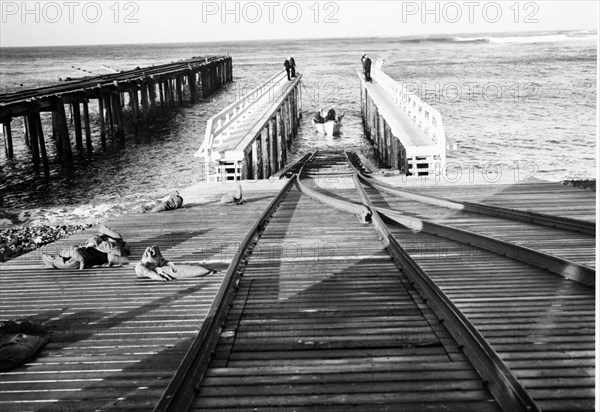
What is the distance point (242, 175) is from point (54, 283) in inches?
362

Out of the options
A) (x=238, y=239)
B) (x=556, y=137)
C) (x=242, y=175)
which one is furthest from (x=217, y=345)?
(x=556, y=137)

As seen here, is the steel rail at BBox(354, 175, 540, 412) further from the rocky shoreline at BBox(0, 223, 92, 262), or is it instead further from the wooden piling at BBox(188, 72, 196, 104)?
the wooden piling at BBox(188, 72, 196, 104)

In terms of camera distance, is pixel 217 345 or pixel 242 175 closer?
pixel 217 345

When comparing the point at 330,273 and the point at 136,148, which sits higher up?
the point at 330,273

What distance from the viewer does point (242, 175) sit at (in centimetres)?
1598

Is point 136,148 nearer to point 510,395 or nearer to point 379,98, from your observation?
point 379,98

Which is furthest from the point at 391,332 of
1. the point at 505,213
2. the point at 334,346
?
the point at 505,213

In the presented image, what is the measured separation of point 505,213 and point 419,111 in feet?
39.5

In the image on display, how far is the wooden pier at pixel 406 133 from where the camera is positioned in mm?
15180

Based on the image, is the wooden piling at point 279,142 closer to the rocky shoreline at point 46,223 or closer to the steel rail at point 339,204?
the rocky shoreline at point 46,223

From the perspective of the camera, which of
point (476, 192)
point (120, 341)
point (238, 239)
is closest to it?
point (120, 341)

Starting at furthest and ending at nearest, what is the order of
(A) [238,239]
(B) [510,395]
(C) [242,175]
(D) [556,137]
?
(D) [556,137] → (C) [242,175] → (A) [238,239] → (B) [510,395]

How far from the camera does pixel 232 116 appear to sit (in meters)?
20.4

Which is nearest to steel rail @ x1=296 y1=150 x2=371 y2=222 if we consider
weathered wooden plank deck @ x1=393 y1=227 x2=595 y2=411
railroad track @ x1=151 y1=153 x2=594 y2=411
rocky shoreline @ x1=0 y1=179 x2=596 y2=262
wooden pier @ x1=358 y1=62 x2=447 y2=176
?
railroad track @ x1=151 y1=153 x2=594 y2=411
